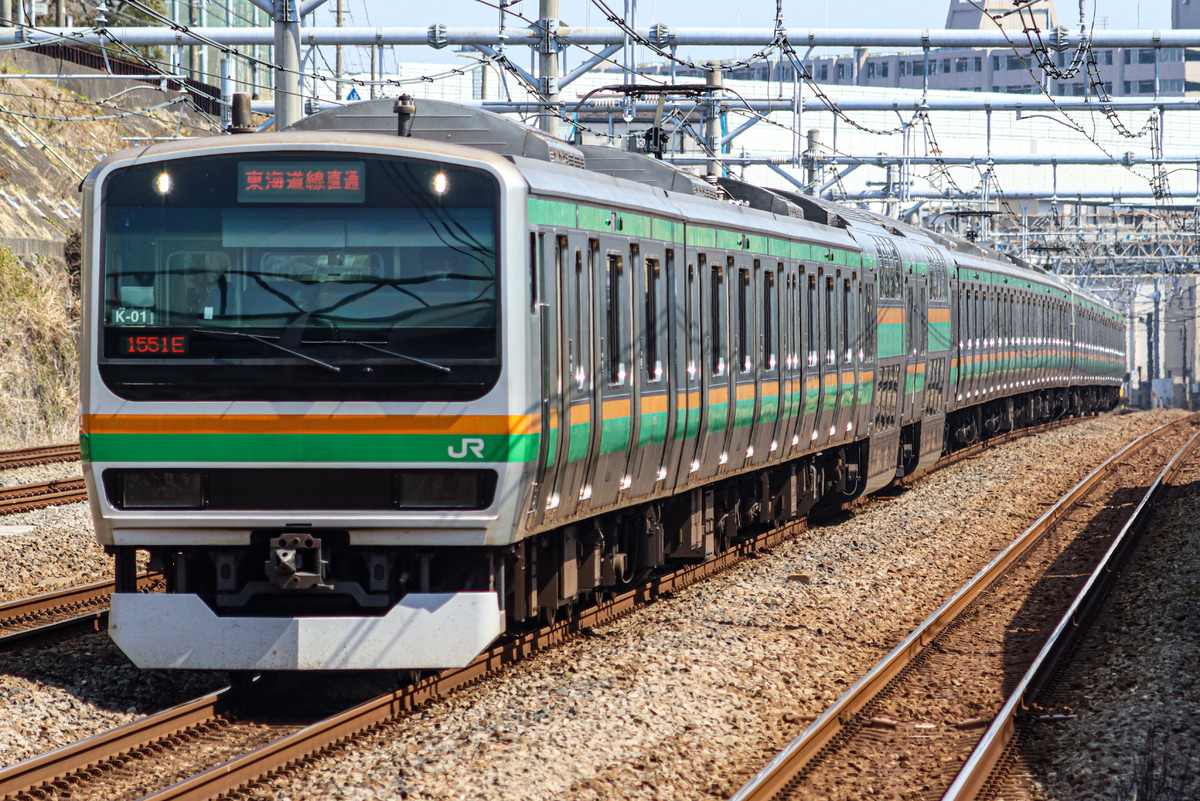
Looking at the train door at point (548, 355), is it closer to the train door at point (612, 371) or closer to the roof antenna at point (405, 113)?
Result: the train door at point (612, 371)

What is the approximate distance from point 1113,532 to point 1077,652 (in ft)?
22.5

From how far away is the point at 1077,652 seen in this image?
10703 millimetres

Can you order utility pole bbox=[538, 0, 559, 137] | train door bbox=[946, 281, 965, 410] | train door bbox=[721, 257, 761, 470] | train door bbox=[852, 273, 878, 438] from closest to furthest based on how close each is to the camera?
train door bbox=[721, 257, 761, 470]
train door bbox=[852, 273, 878, 438]
utility pole bbox=[538, 0, 559, 137]
train door bbox=[946, 281, 965, 410]

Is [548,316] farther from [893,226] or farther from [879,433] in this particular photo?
[893,226]

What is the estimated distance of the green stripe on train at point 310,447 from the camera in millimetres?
7816

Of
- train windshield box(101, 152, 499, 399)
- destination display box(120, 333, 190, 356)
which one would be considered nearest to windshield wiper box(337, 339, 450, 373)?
train windshield box(101, 152, 499, 399)

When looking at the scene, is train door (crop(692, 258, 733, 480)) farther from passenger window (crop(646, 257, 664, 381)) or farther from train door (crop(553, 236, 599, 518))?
train door (crop(553, 236, 599, 518))

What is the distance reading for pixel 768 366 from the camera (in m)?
12.9

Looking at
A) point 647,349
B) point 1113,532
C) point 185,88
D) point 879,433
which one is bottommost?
point 1113,532

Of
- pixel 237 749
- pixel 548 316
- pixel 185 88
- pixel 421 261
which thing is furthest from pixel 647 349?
pixel 185 88

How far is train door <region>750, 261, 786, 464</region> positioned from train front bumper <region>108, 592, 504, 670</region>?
529 cm

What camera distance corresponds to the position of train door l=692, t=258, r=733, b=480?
37.1 ft

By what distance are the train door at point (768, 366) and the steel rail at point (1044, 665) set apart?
2.80 meters

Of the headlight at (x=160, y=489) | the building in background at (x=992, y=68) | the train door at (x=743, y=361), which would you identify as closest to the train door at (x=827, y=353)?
the train door at (x=743, y=361)
